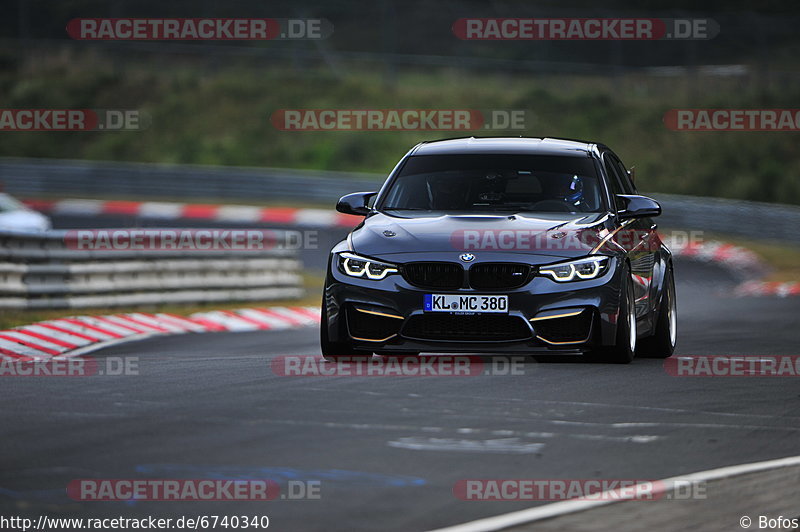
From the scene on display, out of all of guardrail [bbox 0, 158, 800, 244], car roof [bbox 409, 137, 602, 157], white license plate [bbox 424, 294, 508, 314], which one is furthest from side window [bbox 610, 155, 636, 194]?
guardrail [bbox 0, 158, 800, 244]

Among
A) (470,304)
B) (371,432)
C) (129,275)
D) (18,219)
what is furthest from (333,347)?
(18,219)

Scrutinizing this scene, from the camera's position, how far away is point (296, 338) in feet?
48.4

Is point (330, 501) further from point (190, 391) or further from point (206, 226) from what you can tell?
point (206, 226)

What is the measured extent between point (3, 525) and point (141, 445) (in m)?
1.61

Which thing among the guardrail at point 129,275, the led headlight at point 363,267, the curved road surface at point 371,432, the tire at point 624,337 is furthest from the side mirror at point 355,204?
the guardrail at point 129,275

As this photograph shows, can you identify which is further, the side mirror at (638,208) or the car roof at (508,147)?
the car roof at (508,147)

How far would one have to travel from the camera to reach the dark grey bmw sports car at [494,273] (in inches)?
390

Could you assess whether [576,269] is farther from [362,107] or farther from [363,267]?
[362,107]

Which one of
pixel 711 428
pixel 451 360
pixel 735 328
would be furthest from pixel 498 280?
pixel 735 328

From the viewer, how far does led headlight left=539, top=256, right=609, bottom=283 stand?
9.94m

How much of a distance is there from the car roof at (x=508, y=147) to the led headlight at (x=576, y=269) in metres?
1.55

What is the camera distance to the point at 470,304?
988 cm

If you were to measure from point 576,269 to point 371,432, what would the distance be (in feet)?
9.09

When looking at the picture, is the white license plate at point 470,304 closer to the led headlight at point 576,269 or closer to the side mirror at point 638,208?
the led headlight at point 576,269
